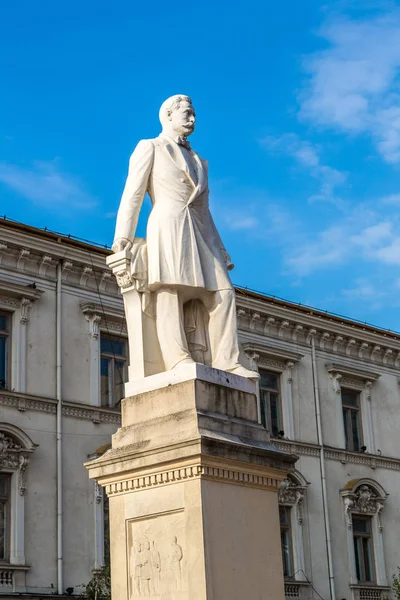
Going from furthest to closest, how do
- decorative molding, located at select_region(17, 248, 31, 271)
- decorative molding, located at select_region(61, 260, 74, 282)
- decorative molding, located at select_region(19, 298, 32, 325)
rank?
1. decorative molding, located at select_region(61, 260, 74, 282)
2. decorative molding, located at select_region(17, 248, 31, 271)
3. decorative molding, located at select_region(19, 298, 32, 325)

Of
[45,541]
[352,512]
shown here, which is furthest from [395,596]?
[45,541]

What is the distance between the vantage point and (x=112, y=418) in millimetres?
25781

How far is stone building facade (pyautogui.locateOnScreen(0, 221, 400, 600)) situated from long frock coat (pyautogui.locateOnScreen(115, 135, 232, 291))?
14445mm

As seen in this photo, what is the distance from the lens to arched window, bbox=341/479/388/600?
31078 mm

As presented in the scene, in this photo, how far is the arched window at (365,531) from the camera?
31.1 meters

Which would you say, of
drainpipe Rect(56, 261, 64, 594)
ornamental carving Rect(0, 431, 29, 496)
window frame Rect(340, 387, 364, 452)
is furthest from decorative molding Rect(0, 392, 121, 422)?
window frame Rect(340, 387, 364, 452)

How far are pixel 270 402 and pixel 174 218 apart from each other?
2125 centimetres

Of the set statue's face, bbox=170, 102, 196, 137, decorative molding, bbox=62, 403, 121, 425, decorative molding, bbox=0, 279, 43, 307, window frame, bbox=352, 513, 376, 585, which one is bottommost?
window frame, bbox=352, 513, 376, 585

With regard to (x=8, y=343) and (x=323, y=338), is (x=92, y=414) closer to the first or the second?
(x=8, y=343)

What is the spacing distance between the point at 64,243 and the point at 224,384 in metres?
16.8

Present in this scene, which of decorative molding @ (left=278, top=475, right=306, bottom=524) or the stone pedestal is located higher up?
decorative molding @ (left=278, top=475, right=306, bottom=524)

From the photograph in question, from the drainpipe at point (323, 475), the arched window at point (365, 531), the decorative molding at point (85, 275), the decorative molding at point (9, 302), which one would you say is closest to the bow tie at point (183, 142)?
the decorative molding at point (9, 302)

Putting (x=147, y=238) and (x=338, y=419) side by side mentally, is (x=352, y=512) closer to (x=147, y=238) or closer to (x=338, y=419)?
(x=338, y=419)

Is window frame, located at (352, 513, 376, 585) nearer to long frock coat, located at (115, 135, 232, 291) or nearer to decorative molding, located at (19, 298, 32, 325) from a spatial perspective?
decorative molding, located at (19, 298, 32, 325)
